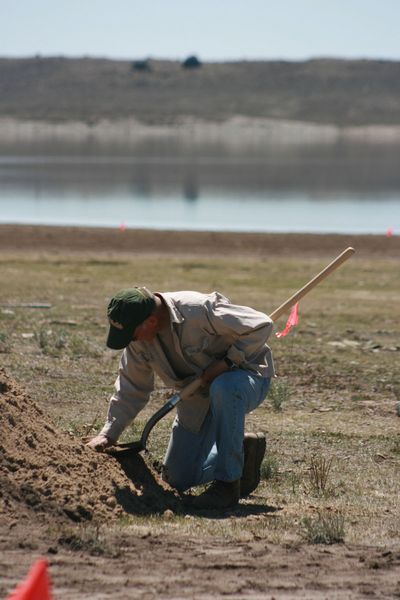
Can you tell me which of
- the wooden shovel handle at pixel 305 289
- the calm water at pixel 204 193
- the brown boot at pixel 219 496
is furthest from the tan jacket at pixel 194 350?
the calm water at pixel 204 193

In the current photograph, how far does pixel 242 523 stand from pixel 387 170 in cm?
5570

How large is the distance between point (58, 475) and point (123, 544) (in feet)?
2.46

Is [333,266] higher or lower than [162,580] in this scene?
higher

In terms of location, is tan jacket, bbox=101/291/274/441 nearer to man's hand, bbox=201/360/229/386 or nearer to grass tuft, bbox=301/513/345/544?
man's hand, bbox=201/360/229/386

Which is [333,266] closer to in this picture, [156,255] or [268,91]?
[156,255]

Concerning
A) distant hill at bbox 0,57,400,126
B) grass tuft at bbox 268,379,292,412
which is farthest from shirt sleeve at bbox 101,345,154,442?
distant hill at bbox 0,57,400,126

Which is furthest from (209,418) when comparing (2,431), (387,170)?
(387,170)

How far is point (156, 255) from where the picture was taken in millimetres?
22188

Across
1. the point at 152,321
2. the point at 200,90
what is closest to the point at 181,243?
the point at 152,321

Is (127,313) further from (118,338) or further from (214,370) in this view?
(214,370)

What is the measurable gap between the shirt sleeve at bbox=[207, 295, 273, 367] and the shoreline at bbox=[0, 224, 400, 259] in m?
15.6

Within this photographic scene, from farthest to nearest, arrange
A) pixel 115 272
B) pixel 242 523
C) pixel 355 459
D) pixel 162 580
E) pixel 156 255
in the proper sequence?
pixel 156 255 < pixel 115 272 < pixel 355 459 < pixel 242 523 < pixel 162 580

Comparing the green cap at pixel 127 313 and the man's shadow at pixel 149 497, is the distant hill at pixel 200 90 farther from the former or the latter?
the green cap at pixel 127 313

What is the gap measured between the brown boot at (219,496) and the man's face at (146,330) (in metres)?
0.88
